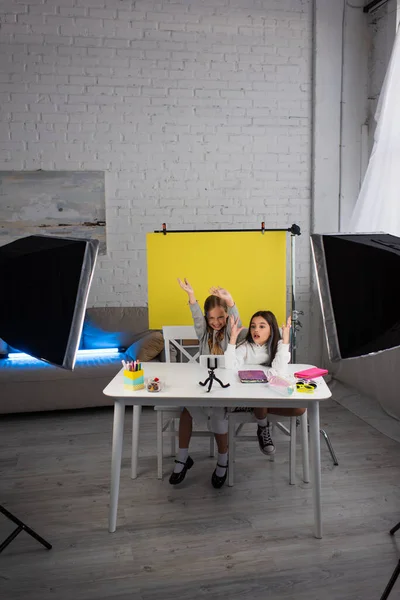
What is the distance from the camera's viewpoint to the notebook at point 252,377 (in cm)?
283

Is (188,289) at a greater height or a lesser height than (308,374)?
greater

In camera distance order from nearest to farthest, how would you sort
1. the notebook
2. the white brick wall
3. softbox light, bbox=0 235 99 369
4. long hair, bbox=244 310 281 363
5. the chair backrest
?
softbox light, bbox=0 235 99 369, the notebook, long hair, bbox=244 310 281 363, the chair backrest, the white brick wall

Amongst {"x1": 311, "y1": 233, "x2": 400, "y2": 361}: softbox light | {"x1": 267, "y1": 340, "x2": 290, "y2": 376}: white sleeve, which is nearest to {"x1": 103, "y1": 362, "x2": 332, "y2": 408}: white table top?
{"x1": 267, "y1": 340, "x2": 290, "y2": 376}: white sleeve

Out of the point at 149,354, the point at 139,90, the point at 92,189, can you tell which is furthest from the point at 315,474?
the point at 139,90

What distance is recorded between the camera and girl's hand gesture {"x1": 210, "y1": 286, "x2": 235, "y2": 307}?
3.31 m

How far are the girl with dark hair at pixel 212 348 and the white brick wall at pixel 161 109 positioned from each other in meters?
1.73

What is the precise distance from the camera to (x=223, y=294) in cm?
333

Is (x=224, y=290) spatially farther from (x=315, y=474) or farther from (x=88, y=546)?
(x=88, y=546)

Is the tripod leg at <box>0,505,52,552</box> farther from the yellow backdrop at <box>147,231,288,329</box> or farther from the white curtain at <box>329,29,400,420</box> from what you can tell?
the white curtain at <box>329,29,400,420</box>

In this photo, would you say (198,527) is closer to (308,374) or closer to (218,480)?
(218,480)

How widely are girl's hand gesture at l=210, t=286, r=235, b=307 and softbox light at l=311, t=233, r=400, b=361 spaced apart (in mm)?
1526

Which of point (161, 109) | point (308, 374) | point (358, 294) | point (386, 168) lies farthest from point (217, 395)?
point (161, 109)

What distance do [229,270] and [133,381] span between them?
3.83 ft

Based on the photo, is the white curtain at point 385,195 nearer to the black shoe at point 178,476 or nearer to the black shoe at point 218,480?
the black shoe at point 218,480
